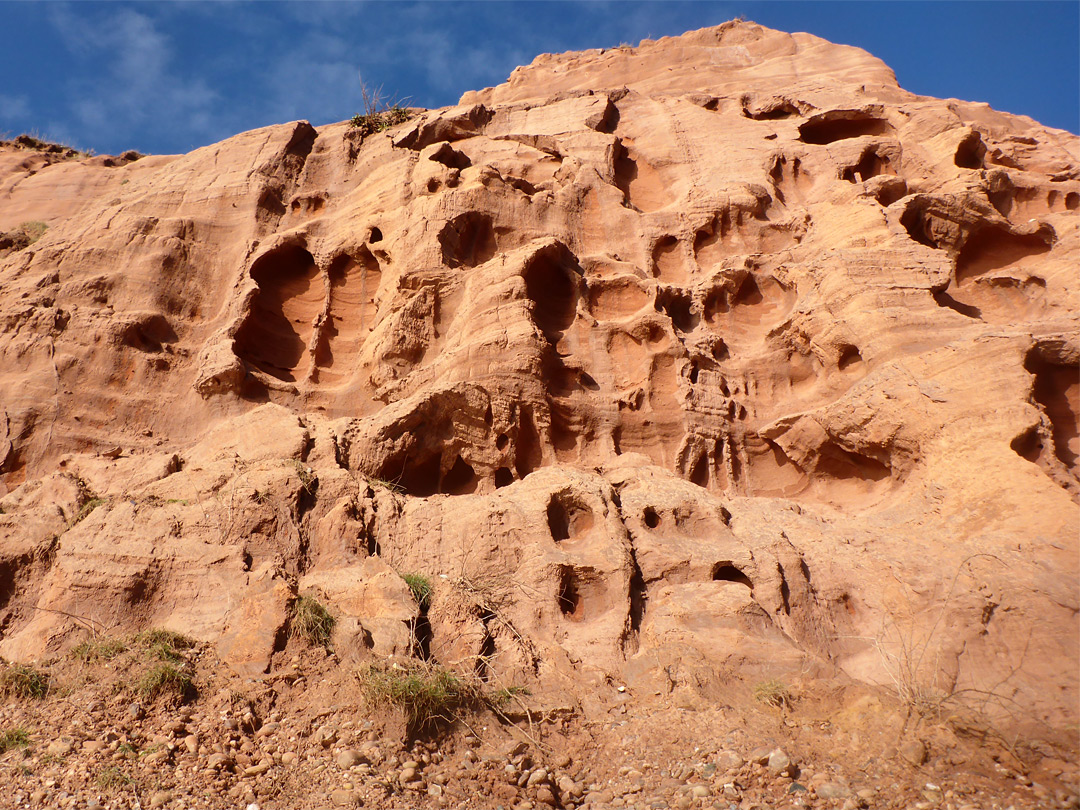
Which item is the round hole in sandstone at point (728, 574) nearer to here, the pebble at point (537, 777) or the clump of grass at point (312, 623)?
the pebble at point (537, 777)

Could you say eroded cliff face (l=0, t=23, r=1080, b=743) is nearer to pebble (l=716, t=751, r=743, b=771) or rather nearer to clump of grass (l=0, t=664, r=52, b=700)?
clump of grass (l=0, t=664, r=52, b=700)

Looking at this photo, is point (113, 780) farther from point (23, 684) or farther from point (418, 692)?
point (418, 692)

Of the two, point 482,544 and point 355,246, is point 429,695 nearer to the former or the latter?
point 482,544

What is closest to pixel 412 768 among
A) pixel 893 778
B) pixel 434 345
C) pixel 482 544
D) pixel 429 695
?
pixel 429 695

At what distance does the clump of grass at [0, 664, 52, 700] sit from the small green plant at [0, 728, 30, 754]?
1.74 feet

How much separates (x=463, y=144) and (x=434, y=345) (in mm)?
5932

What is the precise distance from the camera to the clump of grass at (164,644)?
239 inches

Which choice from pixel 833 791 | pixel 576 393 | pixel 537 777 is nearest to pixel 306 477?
pixel 576 393

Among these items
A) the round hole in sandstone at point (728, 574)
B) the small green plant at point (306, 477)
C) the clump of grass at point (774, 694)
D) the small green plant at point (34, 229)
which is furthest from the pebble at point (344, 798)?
the small green plant at point (34, 229)

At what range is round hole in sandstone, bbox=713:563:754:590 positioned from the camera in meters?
7.40

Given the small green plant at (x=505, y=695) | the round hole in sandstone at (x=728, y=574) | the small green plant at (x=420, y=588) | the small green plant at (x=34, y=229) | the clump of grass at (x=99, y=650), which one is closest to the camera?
the small green plant at (x=505, y=695)

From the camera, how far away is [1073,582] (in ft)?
20.2

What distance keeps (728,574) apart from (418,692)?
3466 millimetres

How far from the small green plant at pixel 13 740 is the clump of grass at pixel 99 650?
0.86 m
